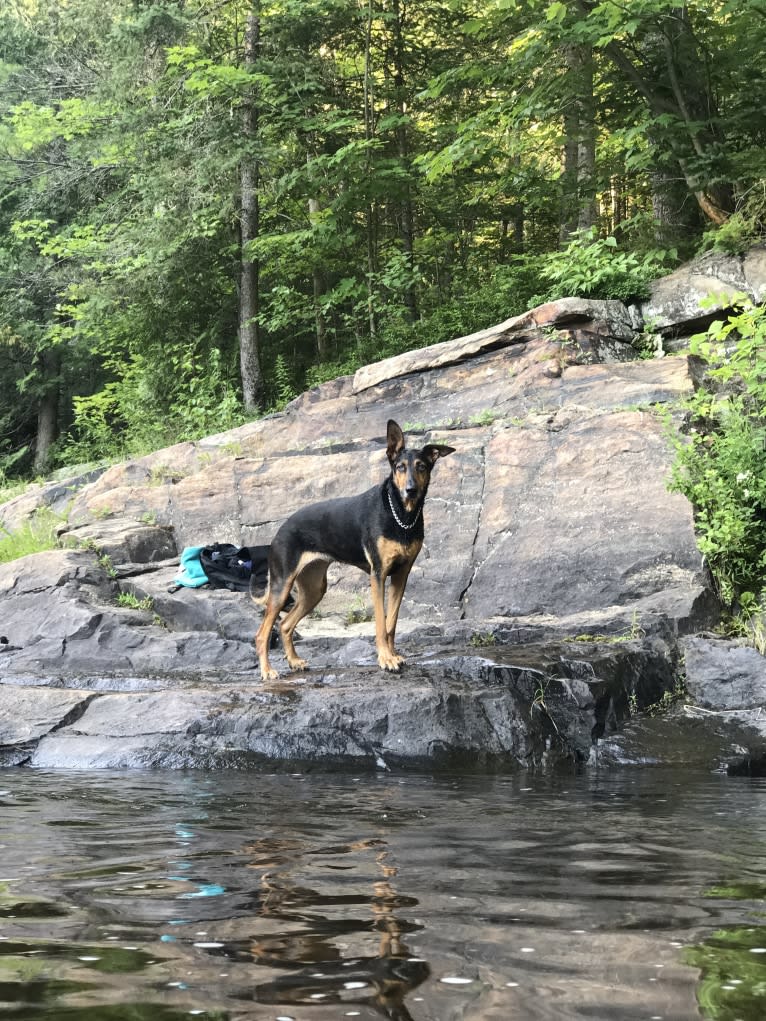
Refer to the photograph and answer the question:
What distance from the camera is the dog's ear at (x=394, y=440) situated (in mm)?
6887

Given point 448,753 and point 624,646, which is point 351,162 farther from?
point 448,753

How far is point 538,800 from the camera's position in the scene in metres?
4.70

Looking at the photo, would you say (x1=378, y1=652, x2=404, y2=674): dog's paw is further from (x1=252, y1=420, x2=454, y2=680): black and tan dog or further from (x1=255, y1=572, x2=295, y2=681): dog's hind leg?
(x1=255, y1=572, x2=295, y2=681): dog's hind leg

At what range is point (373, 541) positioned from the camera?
278 inches

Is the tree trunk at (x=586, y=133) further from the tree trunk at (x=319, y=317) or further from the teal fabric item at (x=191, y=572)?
the teal fabric item at (x=191, y=572)

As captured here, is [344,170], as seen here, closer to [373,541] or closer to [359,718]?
[373,541]

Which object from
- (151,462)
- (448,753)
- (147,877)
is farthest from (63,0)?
(147,877)

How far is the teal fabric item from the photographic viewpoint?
33.3 ft

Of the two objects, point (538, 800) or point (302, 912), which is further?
point (538, 800)

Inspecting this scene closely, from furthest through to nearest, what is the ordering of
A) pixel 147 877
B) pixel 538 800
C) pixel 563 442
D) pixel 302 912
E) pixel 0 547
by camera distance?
pixel 0 547 < pixel 563 442 < pixel 538 800 < pixel 147 877 < pixel 302 912

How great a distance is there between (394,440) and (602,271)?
6641 mm

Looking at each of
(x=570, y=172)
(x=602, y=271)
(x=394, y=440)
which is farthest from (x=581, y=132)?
(x=394, y=440)

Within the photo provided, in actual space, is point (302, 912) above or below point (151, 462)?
below

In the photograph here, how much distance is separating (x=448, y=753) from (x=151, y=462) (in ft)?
28.9
